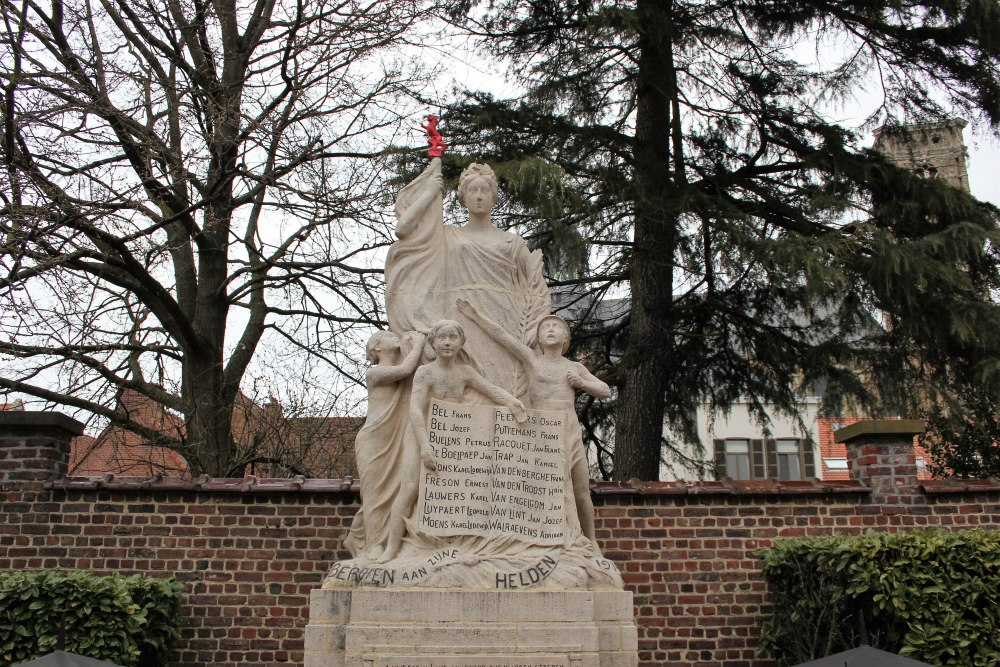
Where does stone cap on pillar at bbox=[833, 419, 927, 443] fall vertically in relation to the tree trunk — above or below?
below

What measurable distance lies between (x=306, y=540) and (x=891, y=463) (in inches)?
197

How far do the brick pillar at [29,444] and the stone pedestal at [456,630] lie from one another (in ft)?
12.3

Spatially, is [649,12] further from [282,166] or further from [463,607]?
[463,607]

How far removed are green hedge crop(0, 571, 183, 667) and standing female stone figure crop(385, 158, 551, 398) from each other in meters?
2.86

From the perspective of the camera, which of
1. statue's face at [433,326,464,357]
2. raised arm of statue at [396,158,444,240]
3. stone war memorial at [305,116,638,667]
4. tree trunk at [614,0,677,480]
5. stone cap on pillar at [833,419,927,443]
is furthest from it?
tree trunk at [614,0,677,480]

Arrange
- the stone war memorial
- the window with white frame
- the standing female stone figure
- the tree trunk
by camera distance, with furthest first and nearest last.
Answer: the window with white frame → the tree trunk → the standing female stone figure → the stone war memorial

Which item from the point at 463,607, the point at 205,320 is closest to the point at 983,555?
the point at 463,607

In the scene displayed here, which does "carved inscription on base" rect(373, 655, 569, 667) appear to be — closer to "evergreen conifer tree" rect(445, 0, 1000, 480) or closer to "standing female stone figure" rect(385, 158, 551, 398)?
"standing female stone figure" rect(385, 158, 551, 398)

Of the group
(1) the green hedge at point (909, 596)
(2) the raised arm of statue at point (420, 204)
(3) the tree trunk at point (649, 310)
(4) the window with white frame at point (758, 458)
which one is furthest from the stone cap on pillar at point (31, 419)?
(4) the window with white frame at point (758, 458)

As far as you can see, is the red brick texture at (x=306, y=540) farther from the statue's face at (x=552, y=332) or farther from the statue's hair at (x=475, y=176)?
the statue's hair at (x=475, y=176)

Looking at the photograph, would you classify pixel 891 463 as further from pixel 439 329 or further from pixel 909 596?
pixel 439 329

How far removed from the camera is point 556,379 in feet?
20.1

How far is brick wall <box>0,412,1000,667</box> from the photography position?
7.75 meters

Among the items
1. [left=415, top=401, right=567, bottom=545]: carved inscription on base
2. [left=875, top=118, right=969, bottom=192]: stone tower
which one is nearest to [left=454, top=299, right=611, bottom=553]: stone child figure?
[left=415, top=401, right=567, bottom=545]: carved inscription on base
